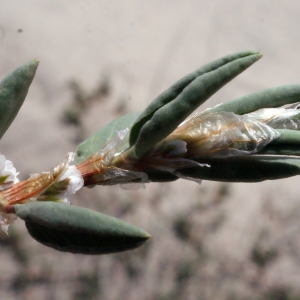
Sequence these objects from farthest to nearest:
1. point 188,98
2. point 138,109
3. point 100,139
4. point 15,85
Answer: point 138,109, point 100,139, point 15,85, point 188,98

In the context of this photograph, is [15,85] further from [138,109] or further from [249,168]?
[138,109]

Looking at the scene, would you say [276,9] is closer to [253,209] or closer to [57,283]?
[253,209]

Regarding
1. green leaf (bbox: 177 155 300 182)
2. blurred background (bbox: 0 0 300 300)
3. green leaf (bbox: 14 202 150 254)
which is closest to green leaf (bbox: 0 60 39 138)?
green leaf (bbox: 14 202 150 254)

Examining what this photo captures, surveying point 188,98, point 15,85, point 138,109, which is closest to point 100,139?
point 15,85

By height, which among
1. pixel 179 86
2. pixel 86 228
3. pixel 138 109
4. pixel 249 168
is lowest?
pixel 86 228

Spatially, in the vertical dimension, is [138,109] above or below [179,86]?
above

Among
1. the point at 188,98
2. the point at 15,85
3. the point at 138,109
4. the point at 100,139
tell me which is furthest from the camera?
the point at 138,109

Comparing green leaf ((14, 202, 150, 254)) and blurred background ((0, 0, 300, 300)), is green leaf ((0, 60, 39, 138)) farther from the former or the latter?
blurred background ((0, 0, 300, 300))

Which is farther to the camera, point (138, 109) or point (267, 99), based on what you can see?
point (138, 109)
